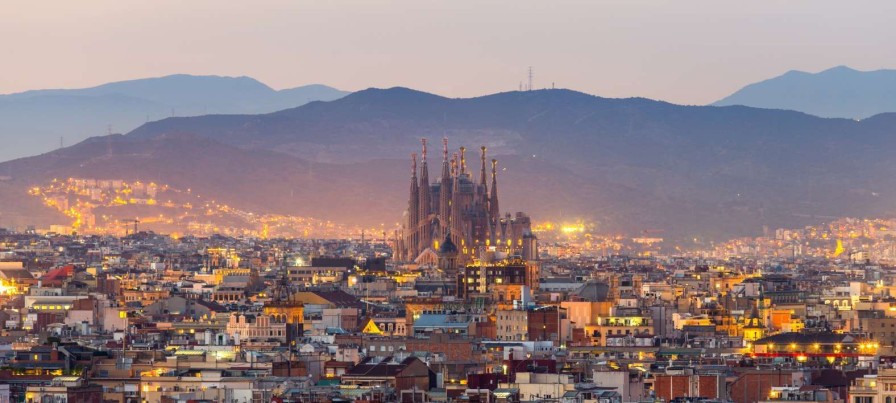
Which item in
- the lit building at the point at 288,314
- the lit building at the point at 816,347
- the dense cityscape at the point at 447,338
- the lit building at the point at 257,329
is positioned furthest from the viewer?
the lit building at the point at 288,314

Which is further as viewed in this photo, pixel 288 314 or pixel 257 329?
pixel 288 314

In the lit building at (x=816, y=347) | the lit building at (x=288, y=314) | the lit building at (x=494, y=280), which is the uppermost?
the lit building at (x=494, y=280)

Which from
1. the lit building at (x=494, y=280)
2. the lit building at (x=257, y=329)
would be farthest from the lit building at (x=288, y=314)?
the lit building at (x=494, y=280)

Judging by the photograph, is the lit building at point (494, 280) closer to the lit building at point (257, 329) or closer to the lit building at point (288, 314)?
the lit building at point (288, 314)

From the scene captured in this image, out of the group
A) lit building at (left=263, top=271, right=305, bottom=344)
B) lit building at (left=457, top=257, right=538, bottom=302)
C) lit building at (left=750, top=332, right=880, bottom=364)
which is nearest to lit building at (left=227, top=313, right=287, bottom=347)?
lit building at (left=263, top=271, right=305, bottom=344)

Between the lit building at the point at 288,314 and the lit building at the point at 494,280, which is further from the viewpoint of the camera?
the lit building at the point at 494,280

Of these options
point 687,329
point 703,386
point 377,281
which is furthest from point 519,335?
point 377,281

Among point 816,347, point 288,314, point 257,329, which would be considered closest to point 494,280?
point 288,314

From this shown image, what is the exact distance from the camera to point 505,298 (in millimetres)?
159625

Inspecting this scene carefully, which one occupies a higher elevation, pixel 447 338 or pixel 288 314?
pixel 288 314

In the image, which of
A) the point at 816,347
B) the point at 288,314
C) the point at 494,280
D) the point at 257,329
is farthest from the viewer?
the point at 494,280

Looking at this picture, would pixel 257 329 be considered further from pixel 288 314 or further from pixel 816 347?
pixel 816 347

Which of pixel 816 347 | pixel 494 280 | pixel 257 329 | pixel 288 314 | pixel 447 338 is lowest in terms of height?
pixel 816 347

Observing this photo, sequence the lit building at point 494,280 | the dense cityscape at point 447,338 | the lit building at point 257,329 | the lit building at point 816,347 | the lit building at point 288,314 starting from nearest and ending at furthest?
1. the dense cityscape at point 447,338
2. the lit building at point 816,347
3. the lit building at point 257,329
4. the lit building at point 288,314
5. the lit building at point 494,280
